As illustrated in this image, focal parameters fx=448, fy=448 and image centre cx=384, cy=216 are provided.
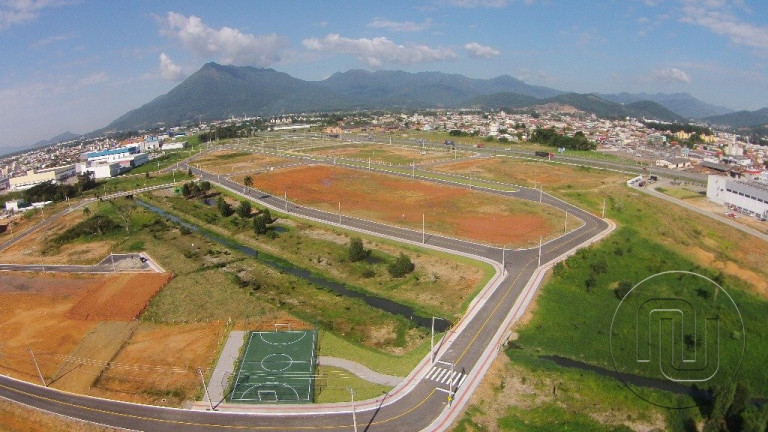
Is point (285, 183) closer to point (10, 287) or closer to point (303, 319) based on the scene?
point (10, 287)

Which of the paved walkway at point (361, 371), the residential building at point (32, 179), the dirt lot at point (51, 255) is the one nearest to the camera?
the paved walkway at point (361, 371)

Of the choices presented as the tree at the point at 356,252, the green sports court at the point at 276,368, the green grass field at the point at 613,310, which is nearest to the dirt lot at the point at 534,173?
the green grass field at the point at 613,310

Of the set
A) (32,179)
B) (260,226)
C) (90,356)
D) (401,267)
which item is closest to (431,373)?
(401,267)

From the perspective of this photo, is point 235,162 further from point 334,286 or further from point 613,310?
point 613,310

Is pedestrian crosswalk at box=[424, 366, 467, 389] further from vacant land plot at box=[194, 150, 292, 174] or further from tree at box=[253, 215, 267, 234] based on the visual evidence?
vacant land plot at box=[194, 150, 292, 174]

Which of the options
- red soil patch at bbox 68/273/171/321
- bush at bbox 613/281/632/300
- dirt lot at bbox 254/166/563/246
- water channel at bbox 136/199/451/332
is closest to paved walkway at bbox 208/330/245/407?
red soil patch at bbox 68/273/171/321

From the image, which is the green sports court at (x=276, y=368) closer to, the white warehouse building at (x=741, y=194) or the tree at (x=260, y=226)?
the tree at (x=260, y=226)
